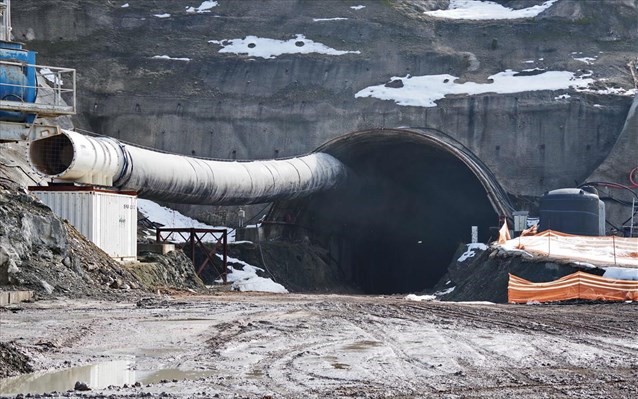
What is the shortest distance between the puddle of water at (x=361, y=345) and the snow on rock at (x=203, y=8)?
134 ft

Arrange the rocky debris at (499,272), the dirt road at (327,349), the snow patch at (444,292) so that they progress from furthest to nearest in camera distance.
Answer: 1. the snow patch at (444,292)
2. the rocky debris at (499,272)
3. the dirt road at (327,349)

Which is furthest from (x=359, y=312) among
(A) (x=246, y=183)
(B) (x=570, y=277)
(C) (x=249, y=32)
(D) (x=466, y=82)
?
(C) (x=249, y=32)

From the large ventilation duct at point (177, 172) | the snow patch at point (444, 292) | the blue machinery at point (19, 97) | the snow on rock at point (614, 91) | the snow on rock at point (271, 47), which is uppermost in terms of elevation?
the snow on rock at point (271, 47)

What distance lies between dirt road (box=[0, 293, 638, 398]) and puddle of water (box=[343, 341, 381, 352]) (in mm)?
27

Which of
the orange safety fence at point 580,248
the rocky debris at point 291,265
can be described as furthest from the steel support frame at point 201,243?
the orange safety fence at point 580,248

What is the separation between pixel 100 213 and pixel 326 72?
23930mm

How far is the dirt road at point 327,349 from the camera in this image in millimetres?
12820

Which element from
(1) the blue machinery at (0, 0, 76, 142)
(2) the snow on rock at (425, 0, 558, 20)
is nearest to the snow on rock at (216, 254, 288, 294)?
(1) the blue machinery at (0, 0, 76, 142)

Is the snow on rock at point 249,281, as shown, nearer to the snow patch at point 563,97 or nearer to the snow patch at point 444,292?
the snow patch at point 444,292

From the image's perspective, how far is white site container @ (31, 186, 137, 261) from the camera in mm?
30469

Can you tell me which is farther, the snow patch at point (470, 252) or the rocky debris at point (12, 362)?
the snow patch at point (470, 252)

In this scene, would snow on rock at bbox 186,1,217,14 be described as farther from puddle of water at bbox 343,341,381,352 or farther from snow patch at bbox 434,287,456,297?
puddle of water at bbox 343,341,381,352

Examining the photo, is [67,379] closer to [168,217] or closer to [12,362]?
[12,362]

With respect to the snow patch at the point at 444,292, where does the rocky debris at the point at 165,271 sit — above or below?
above
